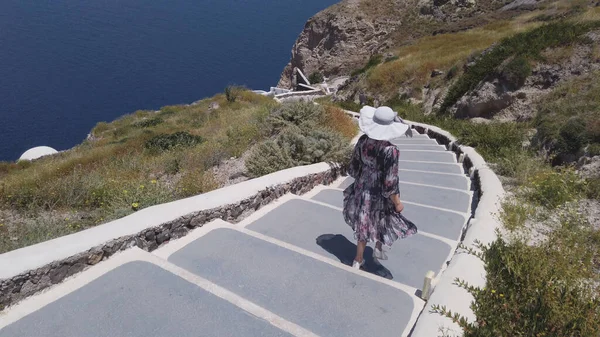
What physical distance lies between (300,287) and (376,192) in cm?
108

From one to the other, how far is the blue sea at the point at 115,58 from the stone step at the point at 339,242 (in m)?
50.0

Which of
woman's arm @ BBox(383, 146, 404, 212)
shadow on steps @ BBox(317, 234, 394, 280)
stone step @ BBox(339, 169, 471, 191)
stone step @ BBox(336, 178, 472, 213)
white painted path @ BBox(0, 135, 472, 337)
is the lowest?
stone step @ BBox(339, 169, 471, 191)

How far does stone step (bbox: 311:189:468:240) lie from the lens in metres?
4.27

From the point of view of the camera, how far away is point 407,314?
257 centimetres

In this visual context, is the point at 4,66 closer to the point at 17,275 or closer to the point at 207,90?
the point at 207,90

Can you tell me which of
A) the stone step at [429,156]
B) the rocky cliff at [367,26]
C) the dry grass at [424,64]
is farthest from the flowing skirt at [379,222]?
the rocky cliff at [367,26]

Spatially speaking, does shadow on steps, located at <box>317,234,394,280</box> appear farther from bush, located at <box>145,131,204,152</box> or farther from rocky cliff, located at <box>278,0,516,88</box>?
rocky cliff, located at <box>278,0,516,88</box>

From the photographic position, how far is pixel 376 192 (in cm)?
335

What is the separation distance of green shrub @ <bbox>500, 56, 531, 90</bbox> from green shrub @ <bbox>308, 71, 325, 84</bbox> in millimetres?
38429

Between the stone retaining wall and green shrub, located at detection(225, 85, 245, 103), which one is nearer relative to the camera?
the stone retaining wall

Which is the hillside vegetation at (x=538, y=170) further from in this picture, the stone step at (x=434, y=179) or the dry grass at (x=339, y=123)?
the dry grass at (x=339, y=123)

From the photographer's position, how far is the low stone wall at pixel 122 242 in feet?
8.49

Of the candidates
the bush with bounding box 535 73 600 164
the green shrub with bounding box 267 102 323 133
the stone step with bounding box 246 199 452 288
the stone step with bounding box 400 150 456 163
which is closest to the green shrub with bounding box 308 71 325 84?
the green shrub with bounding box 267 102 323 133

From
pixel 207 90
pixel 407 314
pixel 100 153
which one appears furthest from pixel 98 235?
pixel 207 90
